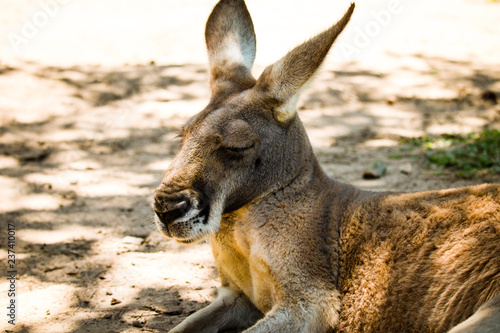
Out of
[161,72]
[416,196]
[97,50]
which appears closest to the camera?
[416,196]

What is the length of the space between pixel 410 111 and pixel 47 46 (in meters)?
6.27

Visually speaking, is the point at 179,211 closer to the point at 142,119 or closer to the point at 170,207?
the point at 170,207

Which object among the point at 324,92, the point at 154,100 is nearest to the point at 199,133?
the point at 154,100

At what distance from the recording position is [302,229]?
3514mm

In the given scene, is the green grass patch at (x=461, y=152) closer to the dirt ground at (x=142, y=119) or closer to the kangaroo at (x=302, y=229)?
the dirt ground at (x=142, y=119)

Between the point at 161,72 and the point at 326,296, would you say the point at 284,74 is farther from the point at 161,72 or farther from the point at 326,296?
the point at 161,72

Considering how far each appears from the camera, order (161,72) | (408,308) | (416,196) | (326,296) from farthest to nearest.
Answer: (161,72) → (416,196) → (326,296) → (408,308)

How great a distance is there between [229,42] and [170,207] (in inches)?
62.9

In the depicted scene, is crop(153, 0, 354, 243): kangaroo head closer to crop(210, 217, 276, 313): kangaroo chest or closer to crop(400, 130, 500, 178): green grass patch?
crop(210, 217, 276, 313): kangaroo chest

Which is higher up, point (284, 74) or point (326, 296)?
point (284, 74)

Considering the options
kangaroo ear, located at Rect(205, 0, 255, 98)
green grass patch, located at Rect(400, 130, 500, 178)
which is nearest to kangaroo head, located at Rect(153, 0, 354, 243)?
kangaroo ear, located at Rect(205, 0, 255, 98)

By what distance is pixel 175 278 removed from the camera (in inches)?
173

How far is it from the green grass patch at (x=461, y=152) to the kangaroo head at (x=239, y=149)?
9.85 ft

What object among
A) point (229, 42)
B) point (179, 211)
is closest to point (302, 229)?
point (179, 211)
